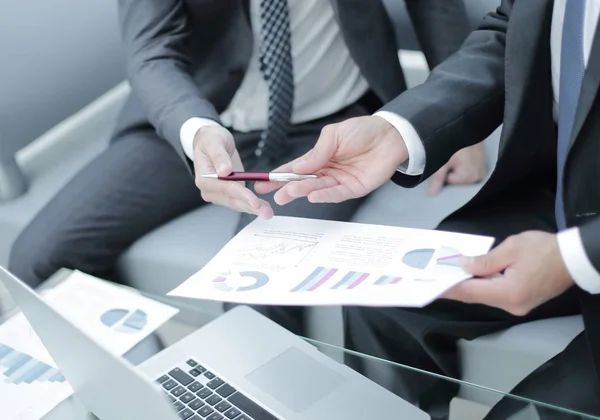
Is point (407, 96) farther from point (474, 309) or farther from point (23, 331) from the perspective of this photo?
point (23, 331)

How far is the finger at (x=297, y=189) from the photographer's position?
1053mm

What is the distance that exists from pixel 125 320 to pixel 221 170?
0.91 ft

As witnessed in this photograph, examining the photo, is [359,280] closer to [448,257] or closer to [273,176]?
[448,257]

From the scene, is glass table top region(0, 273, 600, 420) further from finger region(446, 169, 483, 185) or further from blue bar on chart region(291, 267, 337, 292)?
finger region(446, 169, 483, 185)

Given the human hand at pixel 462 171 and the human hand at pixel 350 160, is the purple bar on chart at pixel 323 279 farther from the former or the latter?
the human hand at pixel 462 171

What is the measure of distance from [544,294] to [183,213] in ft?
2.97

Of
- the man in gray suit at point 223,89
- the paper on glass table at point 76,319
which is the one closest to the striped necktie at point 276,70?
the man in gray suit at point 223,89

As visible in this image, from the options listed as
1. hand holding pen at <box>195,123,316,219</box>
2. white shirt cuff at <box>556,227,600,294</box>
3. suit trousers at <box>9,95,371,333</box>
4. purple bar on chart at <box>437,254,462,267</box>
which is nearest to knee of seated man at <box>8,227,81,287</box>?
suit trousers at <box>9,95,371,333</box>

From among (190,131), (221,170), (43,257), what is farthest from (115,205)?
(221,170)

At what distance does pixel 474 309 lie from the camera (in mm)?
1142

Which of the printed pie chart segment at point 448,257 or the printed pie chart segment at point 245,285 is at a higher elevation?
the printed pie chart segment at point 245,285

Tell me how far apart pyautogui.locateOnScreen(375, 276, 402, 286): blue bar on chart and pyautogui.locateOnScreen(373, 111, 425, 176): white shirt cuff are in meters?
0.33

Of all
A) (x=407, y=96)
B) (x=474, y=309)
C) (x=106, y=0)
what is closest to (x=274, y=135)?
(x=407, y=96)

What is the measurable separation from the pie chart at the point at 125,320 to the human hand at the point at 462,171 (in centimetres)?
67
